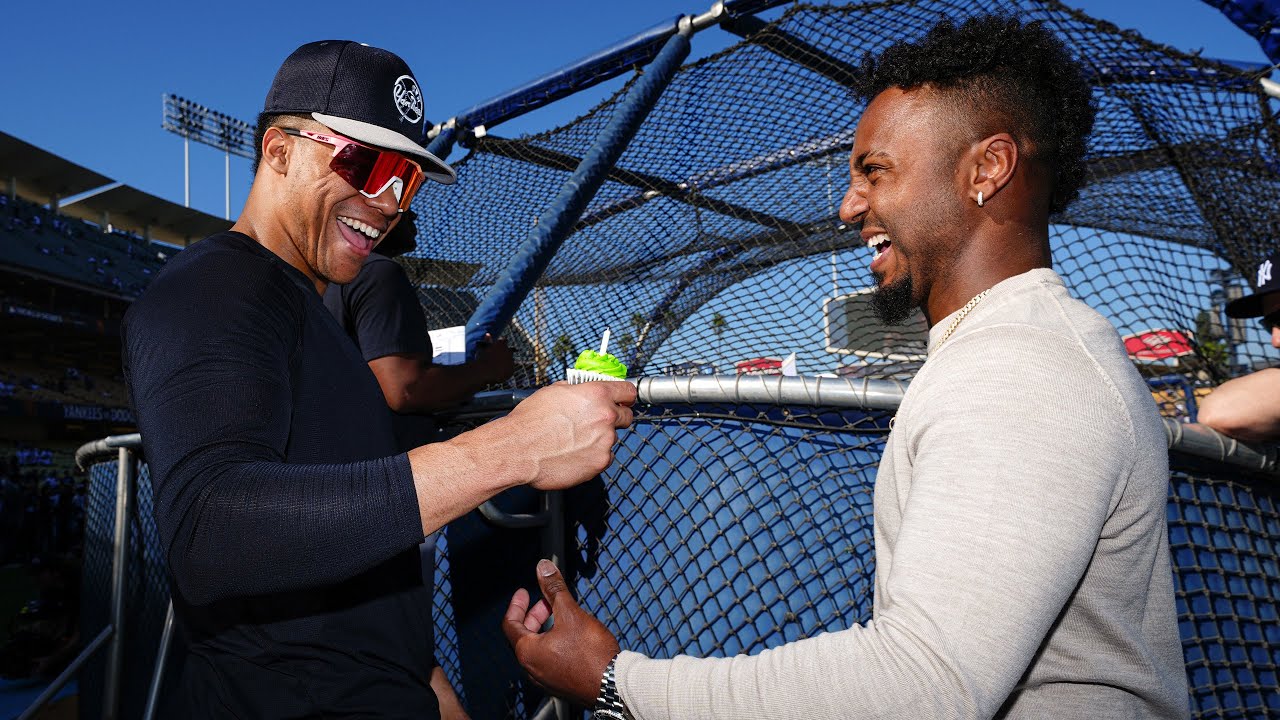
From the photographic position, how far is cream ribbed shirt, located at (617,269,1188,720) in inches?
38.4

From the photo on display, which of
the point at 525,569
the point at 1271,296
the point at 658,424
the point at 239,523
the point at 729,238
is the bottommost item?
the point at 525,569

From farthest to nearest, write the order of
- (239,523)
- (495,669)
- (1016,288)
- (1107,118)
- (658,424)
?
(1107,118), (495,669), (658,424), (1016,288), (239,523)

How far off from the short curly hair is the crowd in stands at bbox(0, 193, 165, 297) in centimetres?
3430

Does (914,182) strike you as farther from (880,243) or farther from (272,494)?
(272,494)

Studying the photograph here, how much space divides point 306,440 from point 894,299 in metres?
1.14

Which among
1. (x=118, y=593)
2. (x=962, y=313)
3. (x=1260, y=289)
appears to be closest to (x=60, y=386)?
(x=118, y=593)

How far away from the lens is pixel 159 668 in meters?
2.89

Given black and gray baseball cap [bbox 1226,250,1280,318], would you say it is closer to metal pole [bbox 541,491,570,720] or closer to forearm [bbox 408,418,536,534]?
metal pole [bbox 541,491,570,720]

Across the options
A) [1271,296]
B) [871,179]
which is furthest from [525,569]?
[1271,296]

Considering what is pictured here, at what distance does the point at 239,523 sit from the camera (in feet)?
3.62

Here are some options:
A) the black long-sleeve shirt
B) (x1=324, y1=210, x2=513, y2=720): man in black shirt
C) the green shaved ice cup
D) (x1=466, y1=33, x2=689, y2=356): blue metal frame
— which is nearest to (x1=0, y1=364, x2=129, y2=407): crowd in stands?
(x1=466, y1=33, x2=689, y2=356): blue metal frame

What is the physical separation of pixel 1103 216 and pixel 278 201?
16.1ft

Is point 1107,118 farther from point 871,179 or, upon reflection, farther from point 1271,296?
point 871,179

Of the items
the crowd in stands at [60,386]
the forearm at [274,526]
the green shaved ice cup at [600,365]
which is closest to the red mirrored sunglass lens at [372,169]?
the green shaved ice cup at [600,365]
